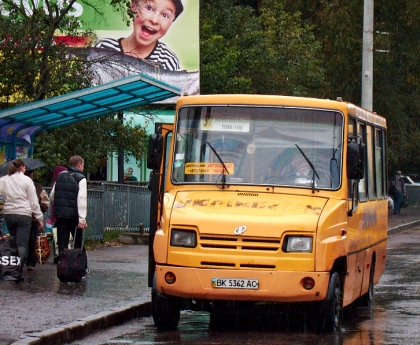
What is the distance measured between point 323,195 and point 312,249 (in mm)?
993

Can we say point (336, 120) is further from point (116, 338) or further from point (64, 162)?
point (64, 162)

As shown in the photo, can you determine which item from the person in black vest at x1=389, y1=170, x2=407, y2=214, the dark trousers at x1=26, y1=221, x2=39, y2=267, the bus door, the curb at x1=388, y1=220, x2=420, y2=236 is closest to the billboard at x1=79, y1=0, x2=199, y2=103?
the curb at x1=388, y1=220, x2=420, y2=236

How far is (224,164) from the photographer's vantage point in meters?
11.5

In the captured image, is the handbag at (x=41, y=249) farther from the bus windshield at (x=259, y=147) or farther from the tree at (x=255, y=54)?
the tree at (x=255, y=54)

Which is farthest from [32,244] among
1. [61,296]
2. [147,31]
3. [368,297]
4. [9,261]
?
[147,31]

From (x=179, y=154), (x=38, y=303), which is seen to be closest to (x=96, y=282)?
(x=38, y=303)

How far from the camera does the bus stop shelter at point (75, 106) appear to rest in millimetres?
16703

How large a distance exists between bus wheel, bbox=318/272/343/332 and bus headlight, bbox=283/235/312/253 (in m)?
0.47

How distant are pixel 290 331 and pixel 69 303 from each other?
2.59 meters

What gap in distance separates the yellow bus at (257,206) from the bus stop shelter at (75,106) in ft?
15.7

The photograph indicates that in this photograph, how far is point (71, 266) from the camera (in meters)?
14.2

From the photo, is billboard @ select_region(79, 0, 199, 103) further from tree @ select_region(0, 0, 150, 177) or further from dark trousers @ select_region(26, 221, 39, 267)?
dark trousers @ select_region(26, 221, 39, 267)

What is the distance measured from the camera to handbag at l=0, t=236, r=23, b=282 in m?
14.2

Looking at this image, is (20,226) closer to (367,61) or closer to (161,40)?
(367,61)
